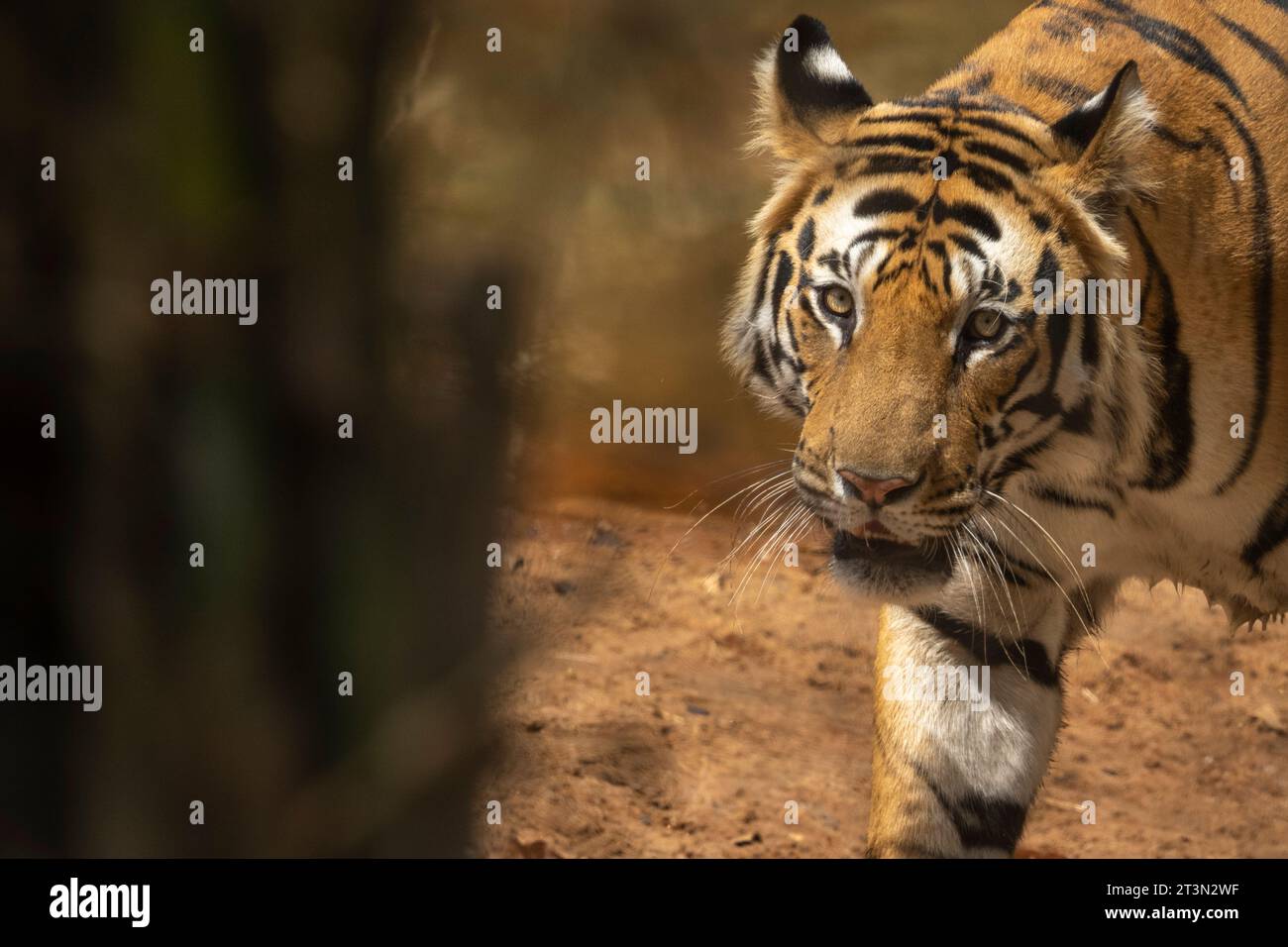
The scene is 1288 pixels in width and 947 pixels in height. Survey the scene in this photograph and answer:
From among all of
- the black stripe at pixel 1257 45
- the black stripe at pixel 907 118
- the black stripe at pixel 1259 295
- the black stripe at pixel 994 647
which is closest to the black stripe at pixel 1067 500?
the black stripe at pixel 1259 295

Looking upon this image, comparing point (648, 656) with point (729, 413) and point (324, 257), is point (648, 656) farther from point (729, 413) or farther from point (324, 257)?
point (324, 257)

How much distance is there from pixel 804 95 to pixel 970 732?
1.46 m

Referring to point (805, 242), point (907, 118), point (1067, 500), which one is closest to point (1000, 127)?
point (907, 118)

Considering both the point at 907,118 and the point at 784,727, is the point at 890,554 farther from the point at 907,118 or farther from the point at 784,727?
the point at 784,727

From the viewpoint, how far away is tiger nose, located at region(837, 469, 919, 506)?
2674mm

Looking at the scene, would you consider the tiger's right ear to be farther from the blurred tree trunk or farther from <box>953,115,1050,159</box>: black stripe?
the blurred tree trunk

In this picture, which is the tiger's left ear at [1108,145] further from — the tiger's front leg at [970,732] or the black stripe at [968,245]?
the tiger's front leg at [970,732]

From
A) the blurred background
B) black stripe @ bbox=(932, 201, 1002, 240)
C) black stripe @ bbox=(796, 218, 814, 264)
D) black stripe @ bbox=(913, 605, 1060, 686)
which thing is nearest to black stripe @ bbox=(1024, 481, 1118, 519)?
black stripe @ bbox=(913, 605, 1060, 686)

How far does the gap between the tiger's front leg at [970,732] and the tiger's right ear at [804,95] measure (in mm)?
1075

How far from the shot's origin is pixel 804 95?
314 cm

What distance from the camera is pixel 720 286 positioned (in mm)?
6270

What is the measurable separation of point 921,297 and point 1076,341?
396 mm

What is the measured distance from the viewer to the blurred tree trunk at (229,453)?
140 centimetres
